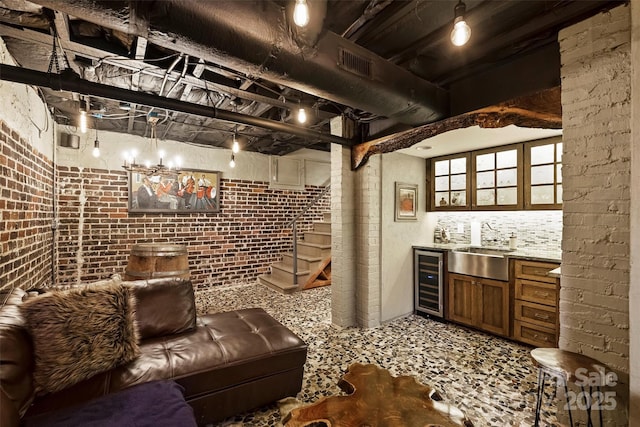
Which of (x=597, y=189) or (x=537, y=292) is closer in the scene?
(x=597, y=189)

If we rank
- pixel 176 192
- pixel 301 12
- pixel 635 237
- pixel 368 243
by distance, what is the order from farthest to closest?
pixel 176 192, pixel 368 243, pixel 635 237, pixel 301 12

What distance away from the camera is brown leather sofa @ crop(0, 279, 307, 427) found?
1.27 metres

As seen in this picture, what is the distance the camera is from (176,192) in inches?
176

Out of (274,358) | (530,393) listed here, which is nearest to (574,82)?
(530,393)

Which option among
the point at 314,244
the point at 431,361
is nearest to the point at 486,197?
the point at 431,361

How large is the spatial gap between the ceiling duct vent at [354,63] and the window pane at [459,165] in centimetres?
236

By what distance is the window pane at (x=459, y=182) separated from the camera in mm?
3640

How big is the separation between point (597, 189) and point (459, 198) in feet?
6.96

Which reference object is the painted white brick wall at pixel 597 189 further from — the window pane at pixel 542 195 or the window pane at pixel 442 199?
the window pane at pixel 442 199

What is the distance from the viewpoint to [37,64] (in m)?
2.34

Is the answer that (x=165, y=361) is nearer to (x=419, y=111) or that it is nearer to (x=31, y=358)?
(x=31, y=358)

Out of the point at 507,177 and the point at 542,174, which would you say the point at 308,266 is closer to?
the point at 507,177

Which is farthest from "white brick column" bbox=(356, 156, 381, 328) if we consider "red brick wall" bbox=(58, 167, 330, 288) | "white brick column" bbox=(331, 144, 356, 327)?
"red brick wall" bbox=(58, 167, 330, 288)

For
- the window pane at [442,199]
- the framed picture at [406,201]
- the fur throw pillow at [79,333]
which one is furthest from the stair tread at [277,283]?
the fur throw pillow at [79,333]
